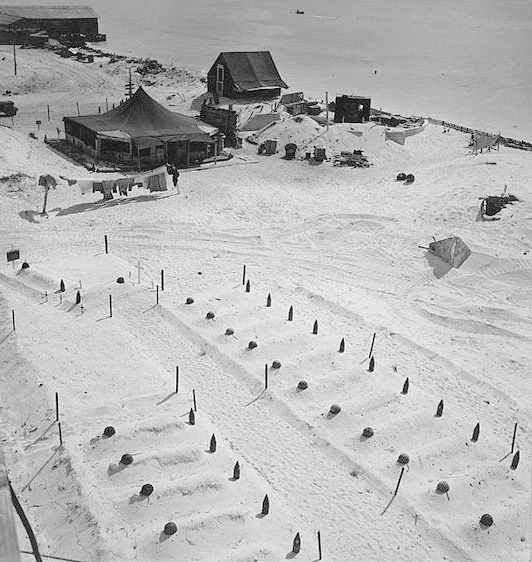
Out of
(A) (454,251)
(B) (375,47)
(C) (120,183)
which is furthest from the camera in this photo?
(B) (375,47)

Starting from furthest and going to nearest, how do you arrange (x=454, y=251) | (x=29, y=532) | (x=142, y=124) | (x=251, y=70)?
(x=251, y=70) → (x=142, y=124) → (x=454, y=251) → (x=29, y=532)

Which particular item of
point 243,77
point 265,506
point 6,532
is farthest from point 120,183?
point 243,77

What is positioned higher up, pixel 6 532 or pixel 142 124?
pixel 6 532

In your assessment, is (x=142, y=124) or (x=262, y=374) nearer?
(x=262, y=374)

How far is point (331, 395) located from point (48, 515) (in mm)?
6601

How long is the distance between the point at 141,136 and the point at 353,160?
36.6 feet

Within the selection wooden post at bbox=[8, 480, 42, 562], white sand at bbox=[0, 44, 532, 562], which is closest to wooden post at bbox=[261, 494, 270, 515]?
white sand at bbox=[0, 44, 532, 562]

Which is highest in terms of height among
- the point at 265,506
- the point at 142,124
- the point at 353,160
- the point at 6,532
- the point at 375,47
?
the point at 375,47

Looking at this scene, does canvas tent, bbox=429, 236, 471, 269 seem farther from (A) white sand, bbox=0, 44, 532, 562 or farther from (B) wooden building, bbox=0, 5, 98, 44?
(B) wooden building, bbox=0, 5, 98, 44

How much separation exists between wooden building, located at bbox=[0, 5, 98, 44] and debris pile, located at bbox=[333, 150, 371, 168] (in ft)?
147

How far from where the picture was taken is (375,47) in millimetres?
107312

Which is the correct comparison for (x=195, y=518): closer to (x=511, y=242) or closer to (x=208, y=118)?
(x=511, y=242)

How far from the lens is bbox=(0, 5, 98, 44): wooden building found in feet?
221

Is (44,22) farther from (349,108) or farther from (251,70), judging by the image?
(349,108)
